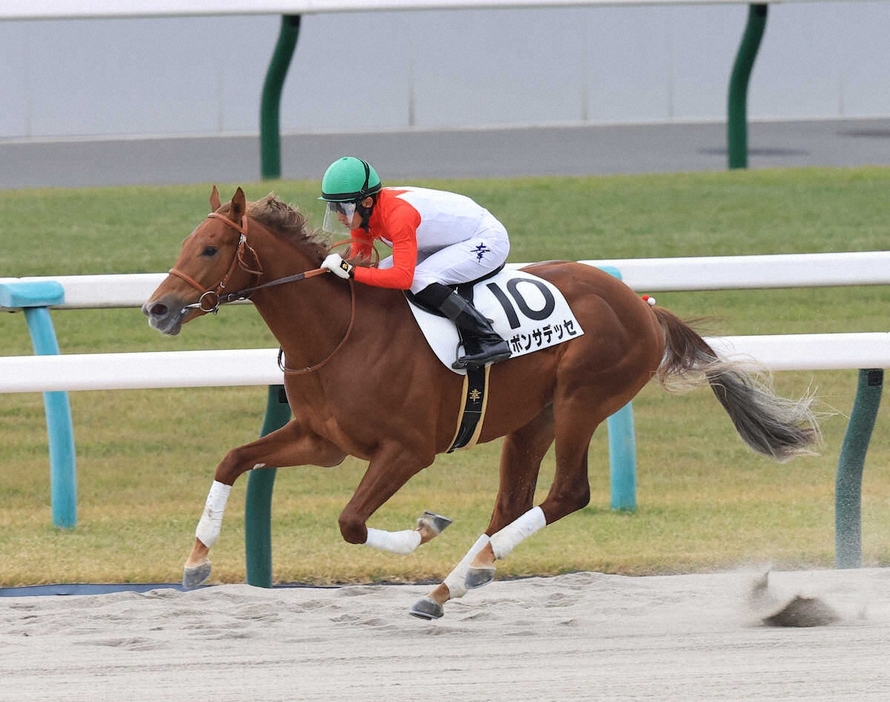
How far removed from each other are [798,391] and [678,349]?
2.71m

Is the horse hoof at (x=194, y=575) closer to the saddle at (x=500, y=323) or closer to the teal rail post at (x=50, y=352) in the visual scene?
the saddle at (x=500, y=323)

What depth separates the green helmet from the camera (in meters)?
5.01

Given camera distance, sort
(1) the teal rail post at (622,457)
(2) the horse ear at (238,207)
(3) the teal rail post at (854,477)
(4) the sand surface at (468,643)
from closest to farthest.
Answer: (4) the sand surface at (468,643) → (2) the horse ear at (238,207) → (3) the teal rail post at (854,477) → (1) the teal rail post at (622,457)

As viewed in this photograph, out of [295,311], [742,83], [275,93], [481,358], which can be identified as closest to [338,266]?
[295,311]

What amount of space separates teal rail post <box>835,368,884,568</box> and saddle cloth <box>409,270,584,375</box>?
48.1 inches

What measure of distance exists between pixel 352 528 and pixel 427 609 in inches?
14.8

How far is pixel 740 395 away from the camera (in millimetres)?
5734

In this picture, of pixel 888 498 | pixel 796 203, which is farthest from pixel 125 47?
pixel 888 498

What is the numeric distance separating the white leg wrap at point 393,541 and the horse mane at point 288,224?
902 millimetres

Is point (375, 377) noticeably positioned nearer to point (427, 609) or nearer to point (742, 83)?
point (427, 609)

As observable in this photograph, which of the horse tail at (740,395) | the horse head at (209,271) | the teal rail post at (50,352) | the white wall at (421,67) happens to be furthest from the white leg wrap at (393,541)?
the white wall at (421,67)

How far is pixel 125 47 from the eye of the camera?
57.3ft

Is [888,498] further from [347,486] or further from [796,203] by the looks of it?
[796,203]

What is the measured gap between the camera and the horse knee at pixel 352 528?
4926mm
